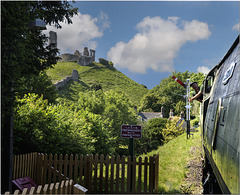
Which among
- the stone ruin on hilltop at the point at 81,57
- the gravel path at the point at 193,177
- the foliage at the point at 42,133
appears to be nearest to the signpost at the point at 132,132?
the gravel path at the point at 193,177

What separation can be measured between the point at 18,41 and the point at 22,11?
80 cm

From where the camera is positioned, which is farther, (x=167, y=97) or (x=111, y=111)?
(x=167, y=97)

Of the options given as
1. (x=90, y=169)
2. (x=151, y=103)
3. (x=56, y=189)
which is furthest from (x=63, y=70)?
(x=56, y=189)

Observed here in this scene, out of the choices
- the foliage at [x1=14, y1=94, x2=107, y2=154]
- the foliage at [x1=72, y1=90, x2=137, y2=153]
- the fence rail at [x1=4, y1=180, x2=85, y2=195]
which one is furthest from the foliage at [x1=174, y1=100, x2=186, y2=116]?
the fence rail at [x1=4, y1=180, x2=85, y2=195]

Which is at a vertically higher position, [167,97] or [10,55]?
[167,97]

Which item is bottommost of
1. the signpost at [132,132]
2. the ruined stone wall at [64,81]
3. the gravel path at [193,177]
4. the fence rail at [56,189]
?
the gravel path at [193,177]

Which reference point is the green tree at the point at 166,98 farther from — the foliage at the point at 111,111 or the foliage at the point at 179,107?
the foliage at the point at 111,111

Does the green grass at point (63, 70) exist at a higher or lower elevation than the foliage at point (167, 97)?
higher

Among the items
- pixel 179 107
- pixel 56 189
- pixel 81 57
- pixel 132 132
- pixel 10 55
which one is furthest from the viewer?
pixel 81 57

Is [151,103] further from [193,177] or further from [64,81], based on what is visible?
[193,177]

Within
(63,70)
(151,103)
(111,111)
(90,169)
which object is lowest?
(90,169)

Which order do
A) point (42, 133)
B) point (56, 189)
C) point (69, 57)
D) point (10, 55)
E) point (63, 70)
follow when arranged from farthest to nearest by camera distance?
point (69, 57) → point (63, 70) → point (42, 133) → point (10, 55) → point (56, 189)

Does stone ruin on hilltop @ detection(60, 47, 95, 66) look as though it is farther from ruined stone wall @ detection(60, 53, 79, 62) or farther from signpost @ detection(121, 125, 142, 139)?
signpost @ detection(121, 125, 142, 139)

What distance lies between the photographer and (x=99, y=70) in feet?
324
